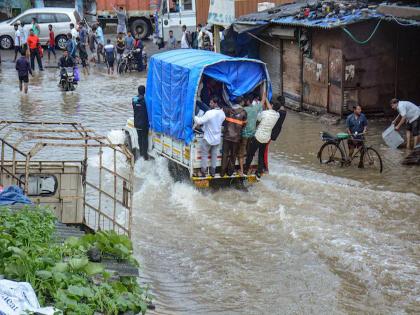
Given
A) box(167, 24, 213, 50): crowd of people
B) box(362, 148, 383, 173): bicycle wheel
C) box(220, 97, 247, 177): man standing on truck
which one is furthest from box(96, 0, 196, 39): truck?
box(220, 97, 247, 177): man standing on truck

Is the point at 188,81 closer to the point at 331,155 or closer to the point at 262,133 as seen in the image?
the point at 262,133

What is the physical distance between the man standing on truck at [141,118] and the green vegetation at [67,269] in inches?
317

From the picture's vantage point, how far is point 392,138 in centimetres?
1778

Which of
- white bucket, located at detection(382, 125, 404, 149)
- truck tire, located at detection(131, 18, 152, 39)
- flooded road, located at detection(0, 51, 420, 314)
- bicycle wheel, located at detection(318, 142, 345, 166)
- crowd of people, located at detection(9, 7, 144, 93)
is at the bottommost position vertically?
flooded road, located at detection(0, 51, 420, 314)

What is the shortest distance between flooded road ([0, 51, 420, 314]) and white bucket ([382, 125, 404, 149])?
0.21 metres

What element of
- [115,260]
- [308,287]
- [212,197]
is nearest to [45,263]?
[115,260]

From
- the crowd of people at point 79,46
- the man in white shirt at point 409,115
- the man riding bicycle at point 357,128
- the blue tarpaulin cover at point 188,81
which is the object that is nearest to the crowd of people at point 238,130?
the blue tarpaulin cover at point 188,81

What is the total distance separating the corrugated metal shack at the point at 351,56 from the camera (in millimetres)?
20047

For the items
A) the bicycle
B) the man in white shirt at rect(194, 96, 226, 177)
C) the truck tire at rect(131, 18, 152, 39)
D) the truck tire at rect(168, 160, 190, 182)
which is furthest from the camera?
the truck tire at rect(131, 18, 152, 39)

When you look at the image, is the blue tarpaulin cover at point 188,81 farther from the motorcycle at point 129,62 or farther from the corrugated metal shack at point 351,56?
the motorcycle at point 129,62

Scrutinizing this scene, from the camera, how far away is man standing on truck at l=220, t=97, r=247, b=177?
14227 mm

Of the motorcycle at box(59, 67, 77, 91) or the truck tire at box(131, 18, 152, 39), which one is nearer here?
the motorcycle at box(59, 67, 77, 91)

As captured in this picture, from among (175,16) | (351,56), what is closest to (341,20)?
(351,56)

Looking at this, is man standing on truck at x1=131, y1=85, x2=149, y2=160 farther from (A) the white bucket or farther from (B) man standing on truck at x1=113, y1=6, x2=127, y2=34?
(B) man standing on truck at x1=113, y1=6, x2=127, y2=34
